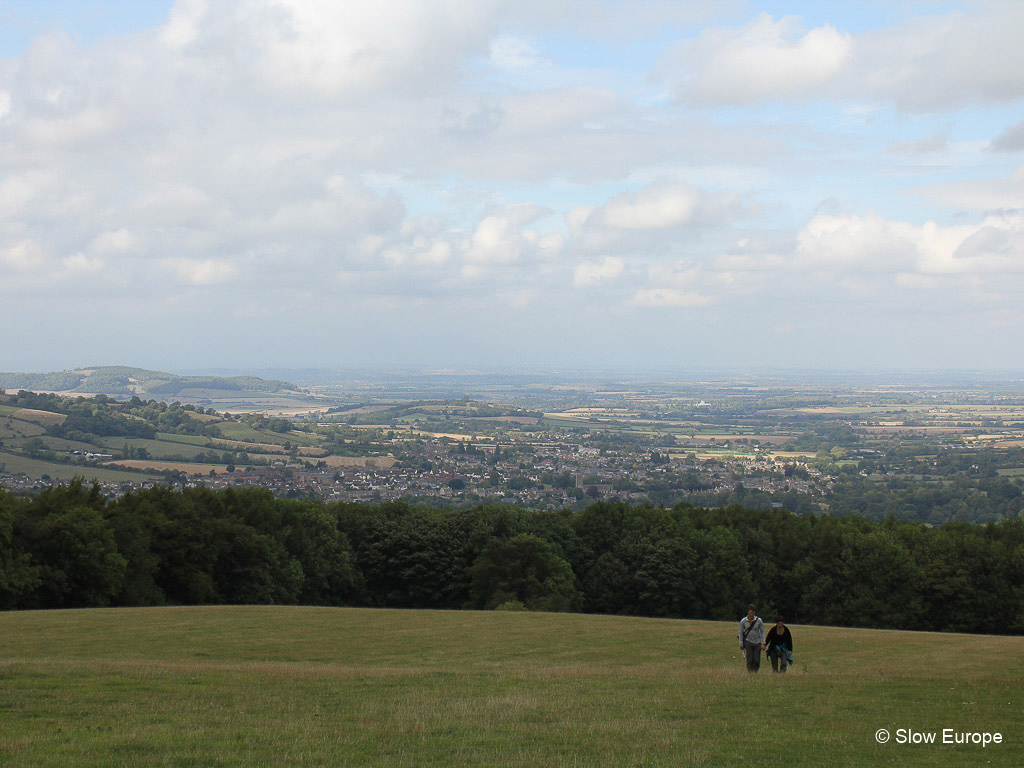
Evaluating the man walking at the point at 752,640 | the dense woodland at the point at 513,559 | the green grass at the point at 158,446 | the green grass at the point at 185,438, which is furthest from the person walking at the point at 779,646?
the green grass at the point at 185,438

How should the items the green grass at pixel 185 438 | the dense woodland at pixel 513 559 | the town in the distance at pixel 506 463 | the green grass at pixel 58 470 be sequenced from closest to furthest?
1. the dense woodland at pixel 513 559
2. the green grass at pixel 58 470
3. the town in the distance at pixel 506 463
4. the green grass at pixel 185 438

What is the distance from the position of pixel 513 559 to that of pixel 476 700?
3712 centimetres

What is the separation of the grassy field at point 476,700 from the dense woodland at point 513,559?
16273mm

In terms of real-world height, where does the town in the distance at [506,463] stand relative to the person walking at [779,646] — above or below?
below

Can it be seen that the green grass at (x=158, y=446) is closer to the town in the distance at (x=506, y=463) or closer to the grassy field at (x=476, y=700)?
the town in the distance at (x=506, y=463)

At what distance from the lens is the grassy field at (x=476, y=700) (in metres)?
11.2

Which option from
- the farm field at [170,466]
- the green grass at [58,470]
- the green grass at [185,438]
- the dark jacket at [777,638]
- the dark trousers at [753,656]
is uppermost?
the dark jacket at [777,638]

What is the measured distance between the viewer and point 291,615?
3381cm

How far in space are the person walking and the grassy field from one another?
51 centimetres

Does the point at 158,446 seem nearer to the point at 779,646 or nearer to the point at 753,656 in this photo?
the point at 753,656

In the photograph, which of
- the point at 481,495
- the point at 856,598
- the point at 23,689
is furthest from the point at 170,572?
the point at 481,495

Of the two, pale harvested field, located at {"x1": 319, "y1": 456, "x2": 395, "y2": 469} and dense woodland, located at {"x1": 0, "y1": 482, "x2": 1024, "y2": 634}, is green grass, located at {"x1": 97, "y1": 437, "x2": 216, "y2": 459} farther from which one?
dense woodland, located at {"x1": 0, "y1": 482, "x2": 1024, "y2": 634}

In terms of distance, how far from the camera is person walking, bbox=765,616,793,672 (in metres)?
20.1

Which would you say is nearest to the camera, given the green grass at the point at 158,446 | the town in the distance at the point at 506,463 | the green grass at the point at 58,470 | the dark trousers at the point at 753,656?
the dark trousers at the point at 753,656
